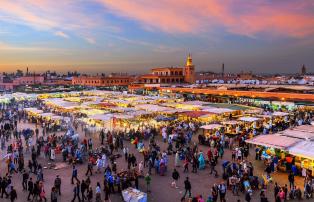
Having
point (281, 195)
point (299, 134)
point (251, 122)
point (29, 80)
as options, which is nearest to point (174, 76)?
point (251, 122)

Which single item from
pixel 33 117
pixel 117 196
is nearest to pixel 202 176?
pixel 117 196

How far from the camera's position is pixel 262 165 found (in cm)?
1349

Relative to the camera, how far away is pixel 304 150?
11641 millimetres

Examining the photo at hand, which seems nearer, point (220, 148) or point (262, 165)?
point (262, 165)

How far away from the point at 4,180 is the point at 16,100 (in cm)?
3454

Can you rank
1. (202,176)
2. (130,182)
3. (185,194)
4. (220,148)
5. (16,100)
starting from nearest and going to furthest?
(185,194), (130,182), (202,176), (220,148), (16,100)

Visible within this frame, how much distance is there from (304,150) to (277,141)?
1373 mm

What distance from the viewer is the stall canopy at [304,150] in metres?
A: 11.3

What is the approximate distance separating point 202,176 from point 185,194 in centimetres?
241

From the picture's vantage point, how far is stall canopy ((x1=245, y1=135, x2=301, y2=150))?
1234cm

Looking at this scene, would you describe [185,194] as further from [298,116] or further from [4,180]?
[298,116]

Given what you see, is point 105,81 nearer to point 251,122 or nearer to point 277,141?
point 251,122

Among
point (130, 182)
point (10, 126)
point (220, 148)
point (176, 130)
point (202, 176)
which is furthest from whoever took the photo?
point (10, 126)

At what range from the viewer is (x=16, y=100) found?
4194 centimetres
